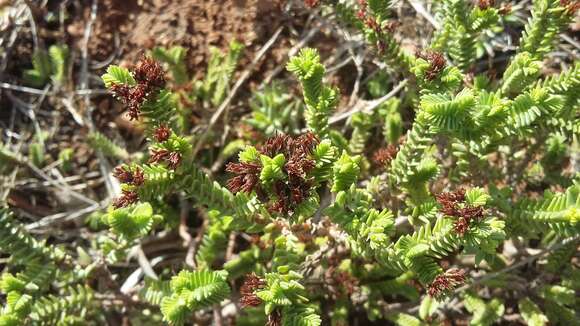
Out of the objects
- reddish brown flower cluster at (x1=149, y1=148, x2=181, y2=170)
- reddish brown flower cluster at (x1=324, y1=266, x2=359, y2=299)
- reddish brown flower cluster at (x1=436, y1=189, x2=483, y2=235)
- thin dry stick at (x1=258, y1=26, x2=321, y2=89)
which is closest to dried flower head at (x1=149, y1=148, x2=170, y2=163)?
reddish brown flower cluster at (x1=149, y1=148, x2=181, y2=170)

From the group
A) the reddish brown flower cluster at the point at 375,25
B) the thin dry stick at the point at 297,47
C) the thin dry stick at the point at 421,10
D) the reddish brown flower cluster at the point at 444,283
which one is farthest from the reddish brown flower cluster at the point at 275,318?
the thin dry stick at the point at 421,10

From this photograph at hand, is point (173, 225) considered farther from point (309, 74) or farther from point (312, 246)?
point (309, 74)

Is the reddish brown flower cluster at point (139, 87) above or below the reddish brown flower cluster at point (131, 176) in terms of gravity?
above

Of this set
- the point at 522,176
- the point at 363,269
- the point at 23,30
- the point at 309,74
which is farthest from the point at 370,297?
the point at 23,30

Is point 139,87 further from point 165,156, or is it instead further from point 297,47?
point 297,47

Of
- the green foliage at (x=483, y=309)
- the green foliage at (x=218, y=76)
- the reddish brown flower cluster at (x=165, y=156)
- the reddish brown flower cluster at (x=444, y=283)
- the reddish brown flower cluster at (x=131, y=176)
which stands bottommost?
the green foliage at (x=483, y=309)

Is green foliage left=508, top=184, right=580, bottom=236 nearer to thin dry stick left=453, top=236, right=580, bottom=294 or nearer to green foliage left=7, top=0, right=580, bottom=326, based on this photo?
green foliage left=7, top=0, right=580, bottom=326

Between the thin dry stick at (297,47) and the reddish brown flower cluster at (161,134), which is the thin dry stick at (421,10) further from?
the reddish brown flower cluster at (161,134)
